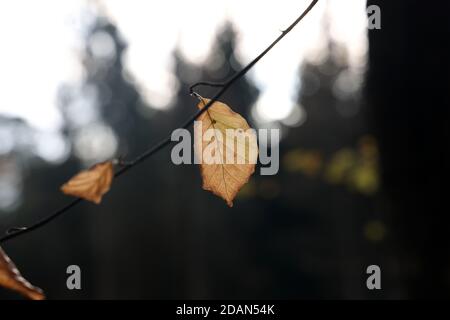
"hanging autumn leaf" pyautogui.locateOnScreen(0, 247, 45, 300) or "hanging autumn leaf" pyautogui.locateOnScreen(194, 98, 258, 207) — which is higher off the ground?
"hanging autumn leaf" pyautogui.locateOnScreen(194, 98, 258, 207)

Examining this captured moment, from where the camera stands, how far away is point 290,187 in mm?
11883

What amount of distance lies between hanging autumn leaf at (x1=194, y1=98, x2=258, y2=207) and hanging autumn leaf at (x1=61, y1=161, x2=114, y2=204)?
0.33ft

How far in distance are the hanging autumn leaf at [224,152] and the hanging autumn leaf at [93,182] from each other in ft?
0.33

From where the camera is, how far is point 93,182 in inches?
17.7

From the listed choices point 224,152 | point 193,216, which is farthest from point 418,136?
point 193,216

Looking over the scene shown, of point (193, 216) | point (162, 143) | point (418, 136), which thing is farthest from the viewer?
point (193, 216)

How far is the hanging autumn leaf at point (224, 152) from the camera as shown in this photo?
0.53 m

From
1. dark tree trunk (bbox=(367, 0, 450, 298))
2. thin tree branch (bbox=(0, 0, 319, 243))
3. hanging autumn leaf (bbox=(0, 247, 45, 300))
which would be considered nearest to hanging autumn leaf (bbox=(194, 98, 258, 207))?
thin tree branch (bbox=(0, 0, 319, 243))

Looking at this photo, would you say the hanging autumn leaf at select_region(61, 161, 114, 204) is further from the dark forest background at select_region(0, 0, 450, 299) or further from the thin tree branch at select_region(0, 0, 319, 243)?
the dark forest background at select_region(0, 0, 450, 299)

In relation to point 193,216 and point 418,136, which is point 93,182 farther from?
point 193,216

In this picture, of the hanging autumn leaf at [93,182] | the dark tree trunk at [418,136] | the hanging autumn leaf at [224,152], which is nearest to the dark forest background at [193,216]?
the dark tree trunk at [418,136]

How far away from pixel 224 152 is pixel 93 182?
0.50ft

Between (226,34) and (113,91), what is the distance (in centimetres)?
377

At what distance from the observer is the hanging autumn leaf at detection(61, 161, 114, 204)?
0.44 meters
